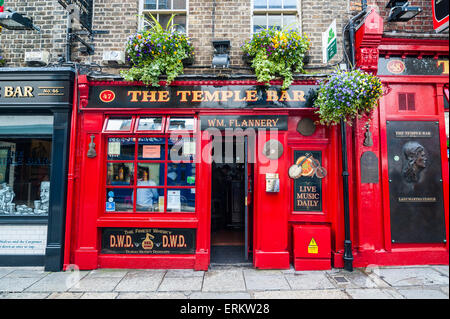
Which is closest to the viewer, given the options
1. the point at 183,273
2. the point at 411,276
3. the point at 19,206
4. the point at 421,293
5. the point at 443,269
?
the point at 421,293

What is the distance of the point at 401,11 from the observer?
5504 mm

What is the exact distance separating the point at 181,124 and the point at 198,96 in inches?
28.1

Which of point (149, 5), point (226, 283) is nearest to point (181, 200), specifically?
point (226, 283)

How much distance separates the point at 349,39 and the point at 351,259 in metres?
4.82

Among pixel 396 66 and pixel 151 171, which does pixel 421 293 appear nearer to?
pixel 396 66

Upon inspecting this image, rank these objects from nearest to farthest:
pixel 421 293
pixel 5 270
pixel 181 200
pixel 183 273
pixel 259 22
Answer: pixel 421 293
pixel 183 273
pixel 5 270
pixel 181 200
pixel 259 22

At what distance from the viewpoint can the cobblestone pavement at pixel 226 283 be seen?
4.23 m

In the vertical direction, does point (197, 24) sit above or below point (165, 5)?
below

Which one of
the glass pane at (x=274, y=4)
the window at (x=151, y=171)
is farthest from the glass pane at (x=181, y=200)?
the glass pane at (x=274, y=4)

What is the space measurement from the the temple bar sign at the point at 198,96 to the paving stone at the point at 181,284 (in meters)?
3.50

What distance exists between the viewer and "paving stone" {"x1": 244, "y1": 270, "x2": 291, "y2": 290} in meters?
4.51

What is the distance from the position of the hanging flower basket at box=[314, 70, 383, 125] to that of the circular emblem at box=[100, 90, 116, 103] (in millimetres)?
4410

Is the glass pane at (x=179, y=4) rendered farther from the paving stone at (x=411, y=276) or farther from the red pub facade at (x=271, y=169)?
the paving stone at (x=411, y=276)

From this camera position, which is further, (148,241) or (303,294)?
(148,241)
